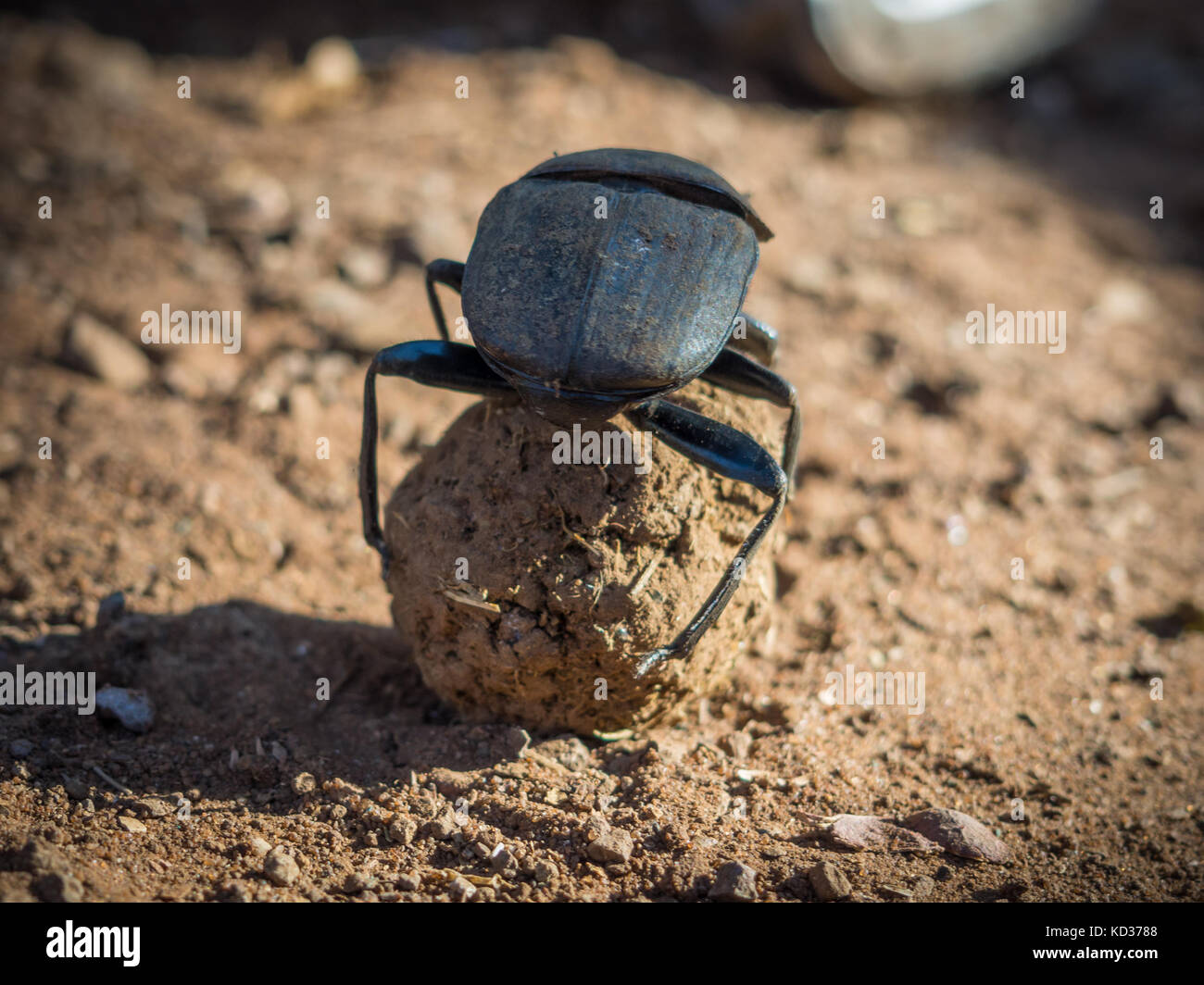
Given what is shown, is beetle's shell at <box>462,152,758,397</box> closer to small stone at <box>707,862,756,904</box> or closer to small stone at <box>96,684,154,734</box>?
small stone at <box>707,862,756,904</box>

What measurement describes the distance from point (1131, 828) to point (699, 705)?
4.47 feet

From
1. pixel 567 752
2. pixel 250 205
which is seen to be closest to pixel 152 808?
pixel 567 752

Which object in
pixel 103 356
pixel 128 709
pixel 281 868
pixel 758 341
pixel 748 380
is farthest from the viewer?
pixel 103 356

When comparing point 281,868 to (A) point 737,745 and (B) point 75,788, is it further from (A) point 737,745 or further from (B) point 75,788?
(A) point 737,745

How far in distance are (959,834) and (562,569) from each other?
4.43ft

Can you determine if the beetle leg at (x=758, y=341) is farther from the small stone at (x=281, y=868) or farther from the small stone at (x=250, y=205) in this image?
the small stone at (x=250, y=205)

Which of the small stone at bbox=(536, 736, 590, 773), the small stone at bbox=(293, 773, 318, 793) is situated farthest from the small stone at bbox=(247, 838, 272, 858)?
the small stone at bbox=(536, 736, 590, 773)

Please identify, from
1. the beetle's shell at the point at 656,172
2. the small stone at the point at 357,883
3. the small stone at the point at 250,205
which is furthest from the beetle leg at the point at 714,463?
the small stone at the point at 250,205

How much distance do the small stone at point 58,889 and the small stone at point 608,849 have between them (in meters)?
1.22

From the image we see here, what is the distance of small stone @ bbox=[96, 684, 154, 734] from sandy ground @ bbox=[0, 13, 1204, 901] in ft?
0.14

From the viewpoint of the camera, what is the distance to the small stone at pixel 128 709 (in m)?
2.94

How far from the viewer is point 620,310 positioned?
95.5 inches
